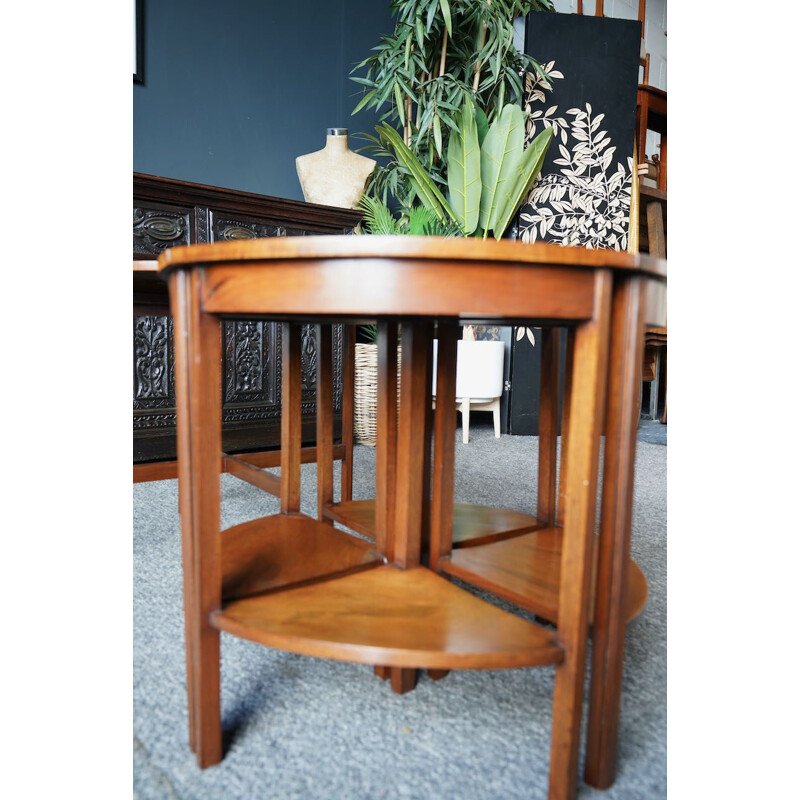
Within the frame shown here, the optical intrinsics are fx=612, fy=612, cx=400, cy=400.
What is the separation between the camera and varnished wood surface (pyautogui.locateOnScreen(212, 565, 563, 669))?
64cm

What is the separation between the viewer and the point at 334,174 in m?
3.03

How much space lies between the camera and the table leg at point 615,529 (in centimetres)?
65

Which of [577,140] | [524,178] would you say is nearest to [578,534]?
[524,178]

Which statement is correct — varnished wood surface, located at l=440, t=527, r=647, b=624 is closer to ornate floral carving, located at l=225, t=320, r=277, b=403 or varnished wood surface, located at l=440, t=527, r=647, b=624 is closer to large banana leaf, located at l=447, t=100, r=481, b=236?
ornate floral carving, located at l=225, t=320, r=277, b=403

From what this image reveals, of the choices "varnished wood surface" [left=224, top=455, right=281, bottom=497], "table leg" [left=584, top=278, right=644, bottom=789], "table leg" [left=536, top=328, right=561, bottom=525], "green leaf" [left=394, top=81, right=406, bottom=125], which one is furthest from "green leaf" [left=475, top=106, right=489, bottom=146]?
"table leg" [left=584, top=278, right=644, bottom=789]

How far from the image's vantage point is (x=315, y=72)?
344cm

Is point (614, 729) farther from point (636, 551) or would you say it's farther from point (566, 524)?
point (636, 551)

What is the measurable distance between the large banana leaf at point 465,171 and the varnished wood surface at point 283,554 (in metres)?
2.36

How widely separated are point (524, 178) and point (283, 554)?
268 centimetres

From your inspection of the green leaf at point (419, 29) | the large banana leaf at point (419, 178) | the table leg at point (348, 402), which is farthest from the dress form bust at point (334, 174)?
the table leg at point (348, 402)

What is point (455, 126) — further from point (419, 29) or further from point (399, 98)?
point (419, 29)

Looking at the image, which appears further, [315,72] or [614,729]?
[315,72]
